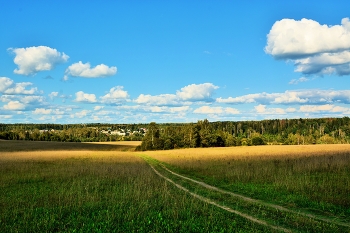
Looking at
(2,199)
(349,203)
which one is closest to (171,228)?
(349,203)

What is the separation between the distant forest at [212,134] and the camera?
96.0 metres

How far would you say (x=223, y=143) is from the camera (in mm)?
102375

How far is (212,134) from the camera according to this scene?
9888 centimetres

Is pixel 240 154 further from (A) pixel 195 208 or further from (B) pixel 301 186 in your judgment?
(A) pixel 195 208

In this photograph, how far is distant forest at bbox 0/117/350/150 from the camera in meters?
96.0

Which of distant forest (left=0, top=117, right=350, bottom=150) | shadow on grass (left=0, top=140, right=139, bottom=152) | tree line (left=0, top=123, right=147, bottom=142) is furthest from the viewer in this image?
tree line (left=0, top=123, right=147, bottom=142)

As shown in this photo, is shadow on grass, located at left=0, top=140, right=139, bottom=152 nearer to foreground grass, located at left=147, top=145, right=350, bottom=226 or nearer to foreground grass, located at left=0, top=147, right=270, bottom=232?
foreground grass, located at left=147, top=145, right=350, bottom=226

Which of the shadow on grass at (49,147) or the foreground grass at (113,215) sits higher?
the foreground grass at (113,215)

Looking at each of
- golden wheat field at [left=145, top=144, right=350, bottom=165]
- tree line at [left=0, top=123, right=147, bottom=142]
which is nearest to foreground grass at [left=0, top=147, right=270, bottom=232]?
golden wheat field at [left=145, top=144, right=350, bottom=165]

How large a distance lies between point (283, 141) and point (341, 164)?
11447 centimetres

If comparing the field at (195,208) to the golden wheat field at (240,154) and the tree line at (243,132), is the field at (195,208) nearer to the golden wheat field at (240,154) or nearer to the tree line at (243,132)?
the golden wheat field at (240,154)

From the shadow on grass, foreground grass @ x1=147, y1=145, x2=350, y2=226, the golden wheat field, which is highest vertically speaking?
foreground grass @ x1=147, y1=145, x2=350, y2=226

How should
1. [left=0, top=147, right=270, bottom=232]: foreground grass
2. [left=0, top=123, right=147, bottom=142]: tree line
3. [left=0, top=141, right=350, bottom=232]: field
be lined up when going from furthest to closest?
[left=0, top=123, right=147, bottom=142]: tree line < [left=0, top=141, right=350, bottom=232]: field < [left=0, top=147, right=270, bottom=232]: foreground grass

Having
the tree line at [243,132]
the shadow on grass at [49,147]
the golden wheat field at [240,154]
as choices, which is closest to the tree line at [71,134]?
the tree line at [243,132]
